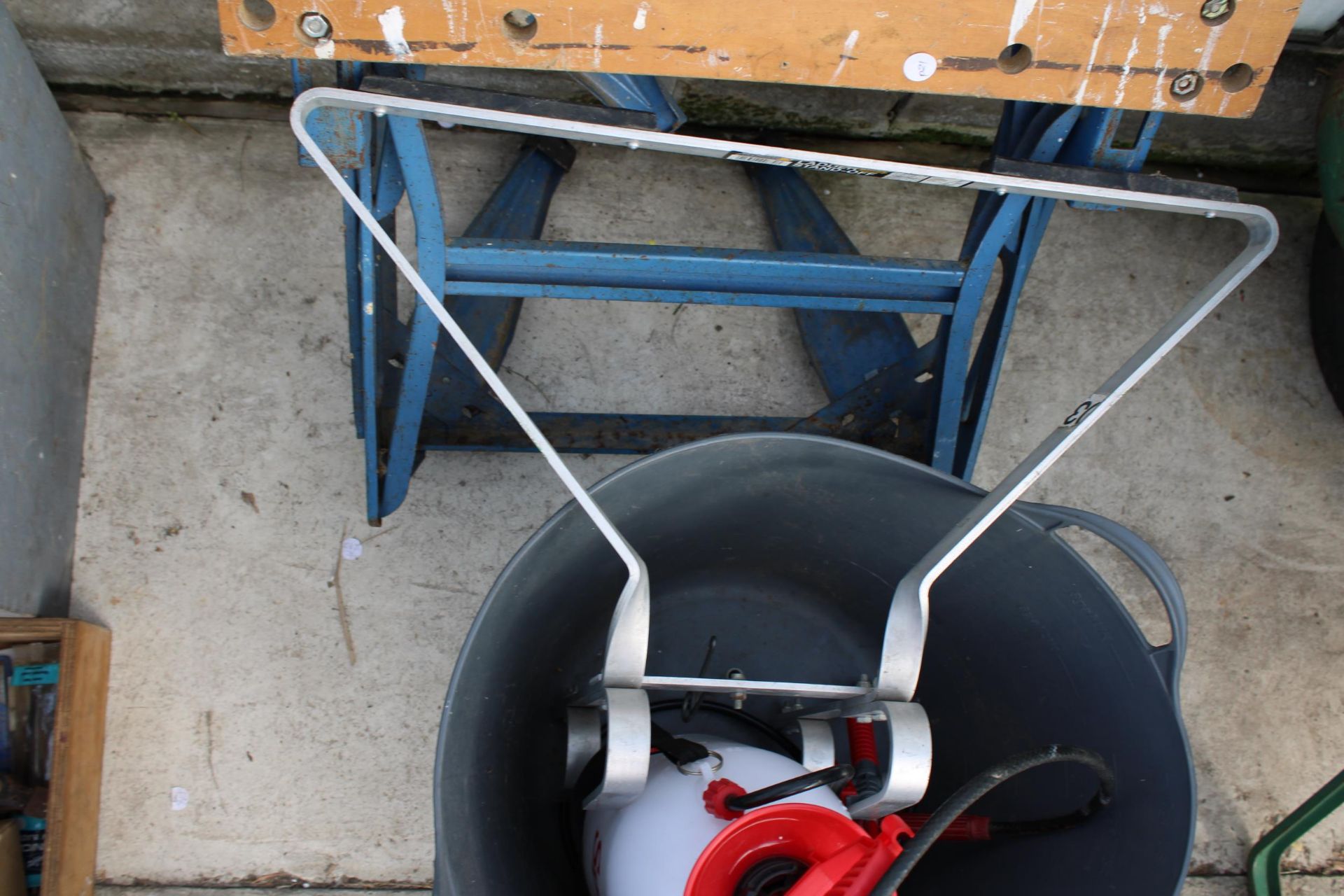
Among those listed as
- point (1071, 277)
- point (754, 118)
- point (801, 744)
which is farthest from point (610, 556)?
point (1071, 277)

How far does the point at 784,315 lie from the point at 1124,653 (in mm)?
666

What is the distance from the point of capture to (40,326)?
1061mm

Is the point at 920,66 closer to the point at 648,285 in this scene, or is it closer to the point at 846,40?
the point at 846,40

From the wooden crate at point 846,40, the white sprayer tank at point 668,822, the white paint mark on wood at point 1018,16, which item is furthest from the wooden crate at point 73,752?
the white paint mark on wood at point 1018,16

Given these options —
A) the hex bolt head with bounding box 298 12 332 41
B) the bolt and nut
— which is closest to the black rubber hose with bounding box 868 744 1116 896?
the bolt and nut

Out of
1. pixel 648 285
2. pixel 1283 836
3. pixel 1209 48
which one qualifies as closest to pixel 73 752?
pixel 648 285

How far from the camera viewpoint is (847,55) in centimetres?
72

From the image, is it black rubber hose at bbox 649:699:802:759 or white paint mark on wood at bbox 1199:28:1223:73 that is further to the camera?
black rubber hose at bbox 649:699:802:759

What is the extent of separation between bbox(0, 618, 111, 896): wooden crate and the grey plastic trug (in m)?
0.05

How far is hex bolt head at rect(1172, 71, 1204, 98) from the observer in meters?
0.75

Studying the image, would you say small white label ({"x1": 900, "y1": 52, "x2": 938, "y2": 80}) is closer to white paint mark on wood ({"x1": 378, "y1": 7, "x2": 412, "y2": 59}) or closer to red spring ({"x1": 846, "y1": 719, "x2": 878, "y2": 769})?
white paint mark on wood ({"x1": 378, "y1": 7, "x2": 412, "y2": 59})

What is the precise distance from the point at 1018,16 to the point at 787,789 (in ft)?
2.05

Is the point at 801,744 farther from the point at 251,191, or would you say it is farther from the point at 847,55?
the point at 251,191

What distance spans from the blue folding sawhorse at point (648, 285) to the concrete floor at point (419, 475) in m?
0.11
